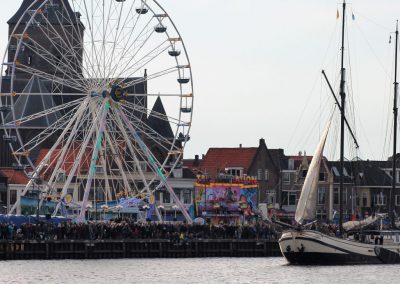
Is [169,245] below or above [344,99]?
below

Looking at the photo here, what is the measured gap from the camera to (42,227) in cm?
11906

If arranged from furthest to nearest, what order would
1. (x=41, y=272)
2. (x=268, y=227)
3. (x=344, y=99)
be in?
(x=268, y=227)
(x=344, y=99)
(x=41, y=272)

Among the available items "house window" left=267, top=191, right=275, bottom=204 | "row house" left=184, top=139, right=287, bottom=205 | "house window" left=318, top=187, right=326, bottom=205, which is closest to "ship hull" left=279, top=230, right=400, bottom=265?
"row house" left=184, top=139, right=287, bottom=205

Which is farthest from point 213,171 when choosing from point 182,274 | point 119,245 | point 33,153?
point 182,274

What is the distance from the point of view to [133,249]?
122 metres

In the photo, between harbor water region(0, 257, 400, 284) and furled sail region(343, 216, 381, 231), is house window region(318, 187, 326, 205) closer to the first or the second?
furled sail region(343, 216, 381, 231)

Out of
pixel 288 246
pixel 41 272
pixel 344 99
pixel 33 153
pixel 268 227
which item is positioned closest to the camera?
pixel 41 272

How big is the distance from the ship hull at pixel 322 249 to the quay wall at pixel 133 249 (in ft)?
45.6

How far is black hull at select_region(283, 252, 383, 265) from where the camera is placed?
111m

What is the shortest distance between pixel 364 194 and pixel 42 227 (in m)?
74.2

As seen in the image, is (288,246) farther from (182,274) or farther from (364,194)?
(364,194)

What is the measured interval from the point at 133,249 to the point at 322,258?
17545mm

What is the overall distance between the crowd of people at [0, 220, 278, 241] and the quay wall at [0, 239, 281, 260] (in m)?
0.57

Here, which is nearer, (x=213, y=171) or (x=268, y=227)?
Answer: (x=268, y=227)
